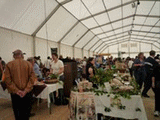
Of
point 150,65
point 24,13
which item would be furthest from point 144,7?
point 24,13

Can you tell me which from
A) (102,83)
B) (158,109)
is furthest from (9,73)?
(158,109)

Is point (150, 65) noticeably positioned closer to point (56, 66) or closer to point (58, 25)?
point (56, 66)

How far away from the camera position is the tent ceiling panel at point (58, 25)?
6.61 metres

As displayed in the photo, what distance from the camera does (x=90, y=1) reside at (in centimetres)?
645

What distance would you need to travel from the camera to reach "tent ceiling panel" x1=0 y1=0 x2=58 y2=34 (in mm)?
4597

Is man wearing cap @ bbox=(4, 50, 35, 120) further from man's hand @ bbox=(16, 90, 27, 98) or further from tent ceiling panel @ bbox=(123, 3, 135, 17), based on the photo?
tent ceiling panel @ bbox=(123, 3, 135, 17)

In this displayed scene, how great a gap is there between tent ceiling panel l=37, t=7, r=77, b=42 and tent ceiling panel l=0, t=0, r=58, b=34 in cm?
51

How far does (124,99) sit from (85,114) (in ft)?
1.97

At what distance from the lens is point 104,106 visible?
199cm

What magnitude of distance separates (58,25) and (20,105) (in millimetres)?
5894

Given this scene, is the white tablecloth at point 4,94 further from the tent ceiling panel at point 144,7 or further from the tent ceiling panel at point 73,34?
the tent ceiling panel at point 144,7

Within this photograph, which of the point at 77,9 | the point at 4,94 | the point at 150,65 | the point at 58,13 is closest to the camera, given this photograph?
the point at 4,94

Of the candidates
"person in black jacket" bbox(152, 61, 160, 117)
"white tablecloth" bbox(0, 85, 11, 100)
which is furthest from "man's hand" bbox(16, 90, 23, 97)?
"person in black jacket" bbox(152, 61, 160, 117)

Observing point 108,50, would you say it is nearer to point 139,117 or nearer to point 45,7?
point 45,7
